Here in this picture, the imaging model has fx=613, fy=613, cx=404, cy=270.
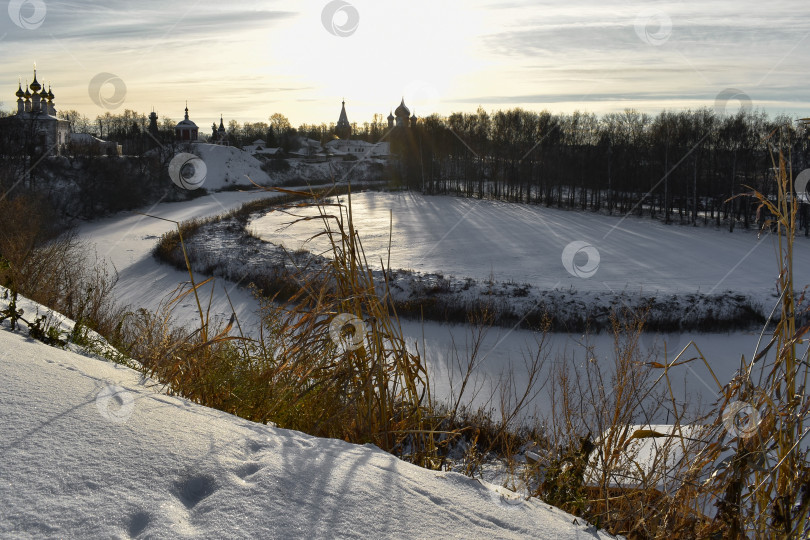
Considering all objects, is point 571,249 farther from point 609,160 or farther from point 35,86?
point 35,86

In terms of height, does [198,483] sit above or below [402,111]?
below

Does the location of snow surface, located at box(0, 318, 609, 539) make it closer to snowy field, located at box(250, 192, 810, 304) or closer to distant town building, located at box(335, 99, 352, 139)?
snowy field, located at box(250, 192, 810, 304)

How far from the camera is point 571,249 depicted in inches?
1072

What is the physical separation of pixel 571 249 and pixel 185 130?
217 feet

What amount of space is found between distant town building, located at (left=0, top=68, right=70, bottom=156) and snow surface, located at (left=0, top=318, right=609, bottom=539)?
1771 inches

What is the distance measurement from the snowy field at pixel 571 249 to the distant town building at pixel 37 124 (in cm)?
1804

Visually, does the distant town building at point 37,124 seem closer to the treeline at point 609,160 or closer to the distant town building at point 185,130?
the distant town building at point 185,130

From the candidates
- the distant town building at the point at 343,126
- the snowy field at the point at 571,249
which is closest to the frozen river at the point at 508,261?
the snowy field at the point at 571,249

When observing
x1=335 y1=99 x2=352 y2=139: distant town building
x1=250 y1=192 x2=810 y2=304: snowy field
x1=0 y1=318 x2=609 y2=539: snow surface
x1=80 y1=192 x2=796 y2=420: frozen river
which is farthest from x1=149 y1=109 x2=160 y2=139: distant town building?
x1=0 y1=318 x2=609 y2=539: snow surface

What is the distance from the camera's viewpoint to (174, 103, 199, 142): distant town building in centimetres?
8000

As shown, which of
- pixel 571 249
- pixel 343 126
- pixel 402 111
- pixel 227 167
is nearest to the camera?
pixel 571 249

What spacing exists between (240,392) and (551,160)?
2053 inches

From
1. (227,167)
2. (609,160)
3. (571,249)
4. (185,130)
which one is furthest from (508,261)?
(185,130)

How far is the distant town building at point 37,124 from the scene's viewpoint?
4088 cm
